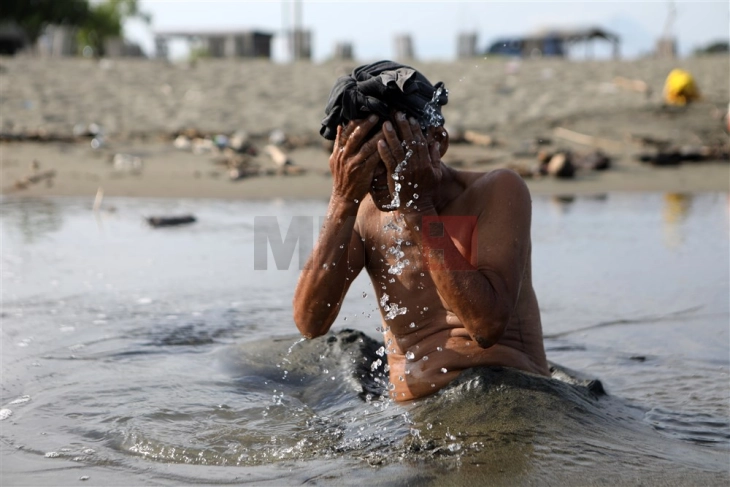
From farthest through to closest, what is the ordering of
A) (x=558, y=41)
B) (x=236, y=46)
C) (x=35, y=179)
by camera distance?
1. (x=558, y=41)
2. (x=236, y=46)
3. (x=35, y=179)

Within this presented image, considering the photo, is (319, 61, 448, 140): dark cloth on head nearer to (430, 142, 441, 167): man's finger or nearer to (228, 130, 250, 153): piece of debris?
(430, 142, 441, 167): man's finger

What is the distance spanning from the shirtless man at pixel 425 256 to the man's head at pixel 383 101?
0.04 ft

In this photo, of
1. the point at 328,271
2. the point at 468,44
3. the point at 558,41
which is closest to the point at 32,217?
the point at 328,271

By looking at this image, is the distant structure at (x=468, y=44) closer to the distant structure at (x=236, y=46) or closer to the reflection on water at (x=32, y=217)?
the distant structure at (x=236, y=46)

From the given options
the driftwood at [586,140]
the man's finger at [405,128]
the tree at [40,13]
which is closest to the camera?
the man's finger at [405,128]

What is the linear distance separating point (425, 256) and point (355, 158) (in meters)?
0.38

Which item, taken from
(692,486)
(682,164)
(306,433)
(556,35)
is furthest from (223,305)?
(556,35)

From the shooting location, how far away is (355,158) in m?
2.64

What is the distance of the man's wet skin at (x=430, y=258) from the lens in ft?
8.73

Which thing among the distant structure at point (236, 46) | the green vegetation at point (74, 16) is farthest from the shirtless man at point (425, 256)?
the green vegetation at point (74, 16)

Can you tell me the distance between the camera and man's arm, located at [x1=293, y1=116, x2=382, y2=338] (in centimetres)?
264

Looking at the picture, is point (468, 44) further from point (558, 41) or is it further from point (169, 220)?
point (169, 220)

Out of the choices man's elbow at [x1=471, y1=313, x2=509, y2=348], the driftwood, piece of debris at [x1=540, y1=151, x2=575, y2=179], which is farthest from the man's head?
the driftwood

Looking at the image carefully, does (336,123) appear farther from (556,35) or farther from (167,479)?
(556,35)
